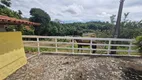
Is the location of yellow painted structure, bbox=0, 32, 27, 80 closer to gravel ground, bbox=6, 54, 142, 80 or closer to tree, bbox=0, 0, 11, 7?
gravel ground, bbox=6, 54, 142, 80

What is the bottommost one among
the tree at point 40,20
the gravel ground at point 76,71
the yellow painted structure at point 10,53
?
the gravel ground at point 76,71

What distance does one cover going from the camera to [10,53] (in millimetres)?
4270

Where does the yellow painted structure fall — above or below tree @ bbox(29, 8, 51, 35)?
below

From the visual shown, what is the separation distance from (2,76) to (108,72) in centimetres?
363

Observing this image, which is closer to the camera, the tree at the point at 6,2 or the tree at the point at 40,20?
the tree at the point at 6,2

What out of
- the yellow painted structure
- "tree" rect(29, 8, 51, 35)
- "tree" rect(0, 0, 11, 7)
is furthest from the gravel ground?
"tree" rect(29, 8, 51, 35)

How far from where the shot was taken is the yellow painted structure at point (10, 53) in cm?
387

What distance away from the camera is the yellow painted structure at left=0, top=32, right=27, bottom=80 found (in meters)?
3.87

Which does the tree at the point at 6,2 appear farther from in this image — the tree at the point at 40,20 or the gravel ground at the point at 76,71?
the gravel ground at the point at 76,71

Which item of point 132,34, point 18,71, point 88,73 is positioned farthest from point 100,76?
point 132,34

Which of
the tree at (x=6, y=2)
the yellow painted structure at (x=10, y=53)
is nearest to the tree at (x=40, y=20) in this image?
the tree at (x=6, y=2)

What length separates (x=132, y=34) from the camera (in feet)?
47.6

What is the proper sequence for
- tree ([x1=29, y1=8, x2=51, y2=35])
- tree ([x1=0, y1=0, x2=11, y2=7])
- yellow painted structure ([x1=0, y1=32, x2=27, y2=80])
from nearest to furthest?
1. yellow painted structure ([x1=0, y1=32, x2=27, y2=80])
2. tree ([x1=0, y1=0, x2=11, y2=7])
3. tree ([x1=29, y1=8, x2=51, y2=35])

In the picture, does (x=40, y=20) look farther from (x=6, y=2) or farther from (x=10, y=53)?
(x=10, y=53)
